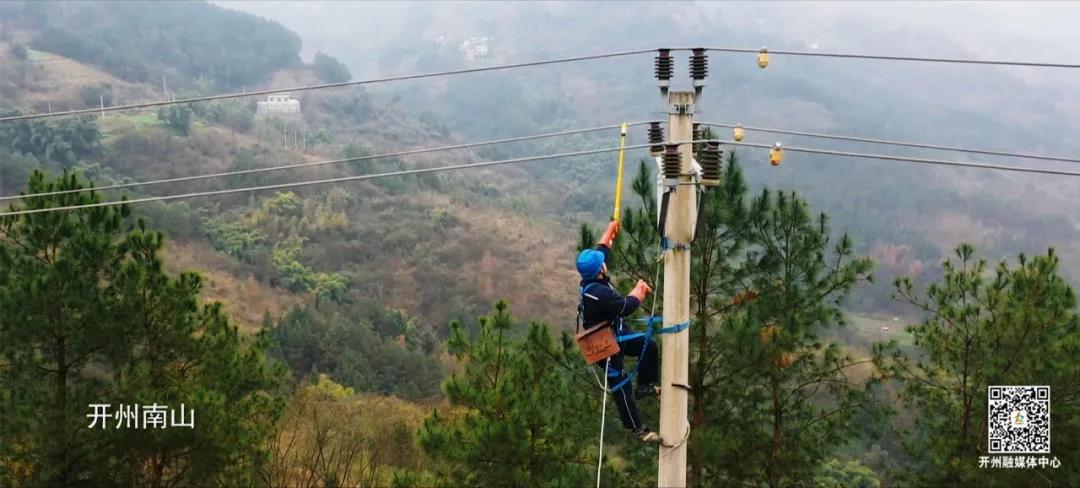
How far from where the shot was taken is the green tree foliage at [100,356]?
8.33m

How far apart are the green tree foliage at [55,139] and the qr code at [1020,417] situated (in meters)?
55.5

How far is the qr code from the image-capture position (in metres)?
7.97

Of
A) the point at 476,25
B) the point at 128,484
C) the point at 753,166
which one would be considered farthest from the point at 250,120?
the point at 476,25

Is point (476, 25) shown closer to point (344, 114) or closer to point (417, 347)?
point (344, 114)

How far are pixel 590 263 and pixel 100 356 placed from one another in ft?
20.3

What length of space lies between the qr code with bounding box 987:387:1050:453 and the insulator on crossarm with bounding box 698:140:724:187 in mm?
5175

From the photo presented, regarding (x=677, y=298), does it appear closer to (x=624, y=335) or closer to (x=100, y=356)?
(x=624, y=335)

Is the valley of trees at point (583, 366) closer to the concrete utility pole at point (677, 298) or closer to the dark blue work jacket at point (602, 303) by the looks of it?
the dark blue work jacket at point (602, 303)

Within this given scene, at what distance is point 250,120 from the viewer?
87.4m

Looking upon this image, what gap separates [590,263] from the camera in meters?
4.89

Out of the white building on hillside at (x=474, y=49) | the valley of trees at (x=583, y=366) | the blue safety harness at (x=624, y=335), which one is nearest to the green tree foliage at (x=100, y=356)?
the valley of trees at (x=583, y=366)

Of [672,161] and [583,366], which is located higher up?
[672,161]

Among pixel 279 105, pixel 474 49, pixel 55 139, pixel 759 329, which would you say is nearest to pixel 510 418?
pixel 759 329

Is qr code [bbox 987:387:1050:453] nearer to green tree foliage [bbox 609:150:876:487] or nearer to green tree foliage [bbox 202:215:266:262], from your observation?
green tree foliage [bbox 609:150:876:487]
